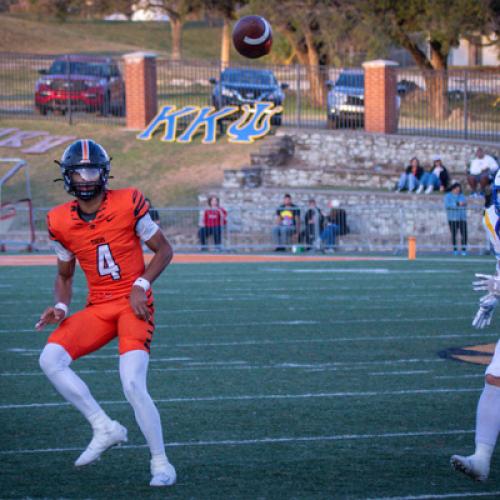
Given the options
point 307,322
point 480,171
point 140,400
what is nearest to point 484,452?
point 140,400

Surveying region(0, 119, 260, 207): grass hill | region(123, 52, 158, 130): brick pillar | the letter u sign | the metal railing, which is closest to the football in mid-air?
the metal railing

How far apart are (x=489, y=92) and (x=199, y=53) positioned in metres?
30.4

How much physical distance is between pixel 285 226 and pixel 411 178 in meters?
4.77

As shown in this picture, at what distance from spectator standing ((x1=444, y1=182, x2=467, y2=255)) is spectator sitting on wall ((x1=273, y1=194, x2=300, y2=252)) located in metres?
2.92

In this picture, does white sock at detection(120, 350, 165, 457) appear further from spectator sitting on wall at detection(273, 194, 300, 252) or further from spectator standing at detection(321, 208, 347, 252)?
spectator sitting on wall at detection(273, 194, 300, 252)

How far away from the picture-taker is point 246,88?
1150 inches

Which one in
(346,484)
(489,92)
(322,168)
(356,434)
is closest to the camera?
(346,484)

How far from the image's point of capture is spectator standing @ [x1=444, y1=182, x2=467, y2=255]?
20219 millimetres

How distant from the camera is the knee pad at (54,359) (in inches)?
226

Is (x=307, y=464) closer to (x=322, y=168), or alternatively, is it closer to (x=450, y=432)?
(x=450, y=432)

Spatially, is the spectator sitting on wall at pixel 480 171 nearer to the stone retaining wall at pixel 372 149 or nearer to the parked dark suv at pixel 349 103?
the stone retaining wall at pixel 372 149

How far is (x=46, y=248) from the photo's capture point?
854 inches

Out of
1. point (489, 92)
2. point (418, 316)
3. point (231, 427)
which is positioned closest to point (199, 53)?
point (489, 92)

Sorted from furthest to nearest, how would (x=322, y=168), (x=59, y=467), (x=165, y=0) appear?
(x=165, y=0), (x=322, y=168), (x=59, y=467)
